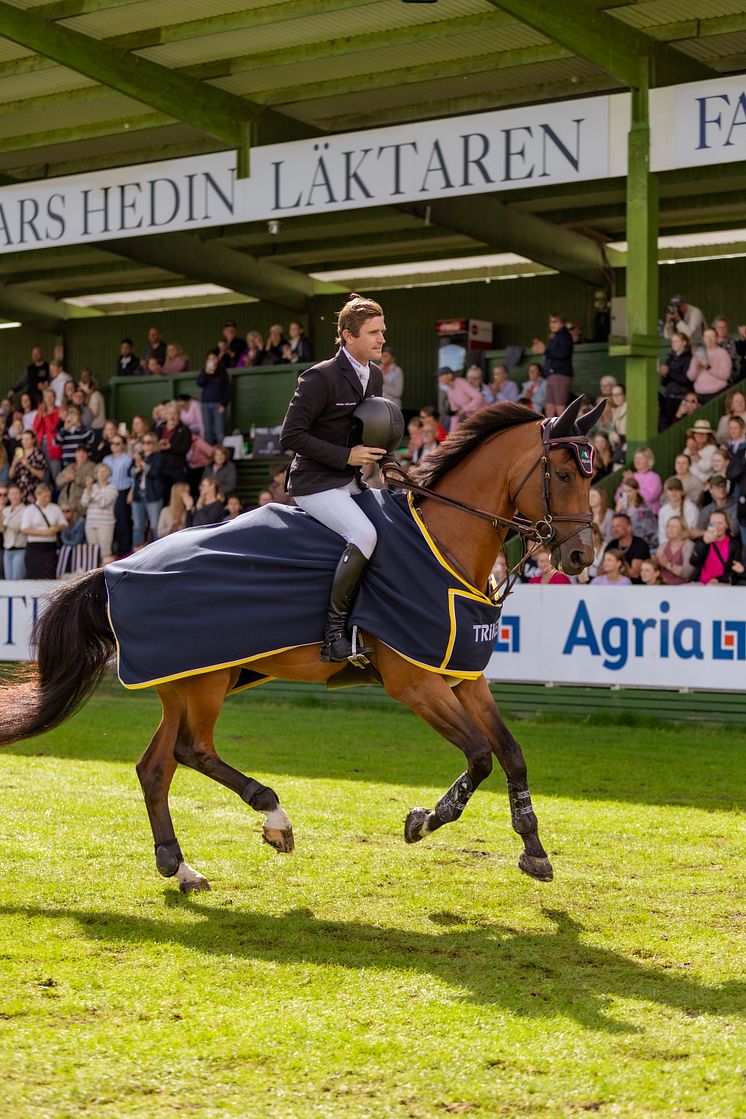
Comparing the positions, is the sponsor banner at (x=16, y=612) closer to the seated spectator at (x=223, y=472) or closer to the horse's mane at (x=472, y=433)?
the seated spectator at (x=223, y=472)

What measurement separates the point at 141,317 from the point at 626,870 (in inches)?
877

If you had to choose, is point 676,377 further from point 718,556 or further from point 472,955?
point 472,955

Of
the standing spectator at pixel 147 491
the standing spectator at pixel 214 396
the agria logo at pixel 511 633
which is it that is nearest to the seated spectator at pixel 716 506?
the agria logo at pixel 511 633

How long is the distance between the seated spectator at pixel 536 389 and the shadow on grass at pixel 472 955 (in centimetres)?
1168

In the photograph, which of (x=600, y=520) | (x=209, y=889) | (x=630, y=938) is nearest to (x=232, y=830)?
(x=209, y=889)

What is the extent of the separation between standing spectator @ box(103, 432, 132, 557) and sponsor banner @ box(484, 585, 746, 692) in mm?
6771

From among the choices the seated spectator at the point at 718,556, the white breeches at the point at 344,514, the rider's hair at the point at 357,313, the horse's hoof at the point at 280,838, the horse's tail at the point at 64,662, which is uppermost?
the rider's hair at the point at 357,313

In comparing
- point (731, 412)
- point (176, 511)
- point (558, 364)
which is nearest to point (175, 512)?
point (176, 511)

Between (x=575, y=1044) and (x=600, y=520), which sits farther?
(x=600, y=520)

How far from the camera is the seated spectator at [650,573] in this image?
13.4 metres

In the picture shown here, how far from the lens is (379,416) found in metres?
6.82

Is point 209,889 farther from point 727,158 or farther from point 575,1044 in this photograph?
point 727,158

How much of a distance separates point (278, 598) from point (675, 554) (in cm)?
765

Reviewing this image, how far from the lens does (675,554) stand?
13.7m
